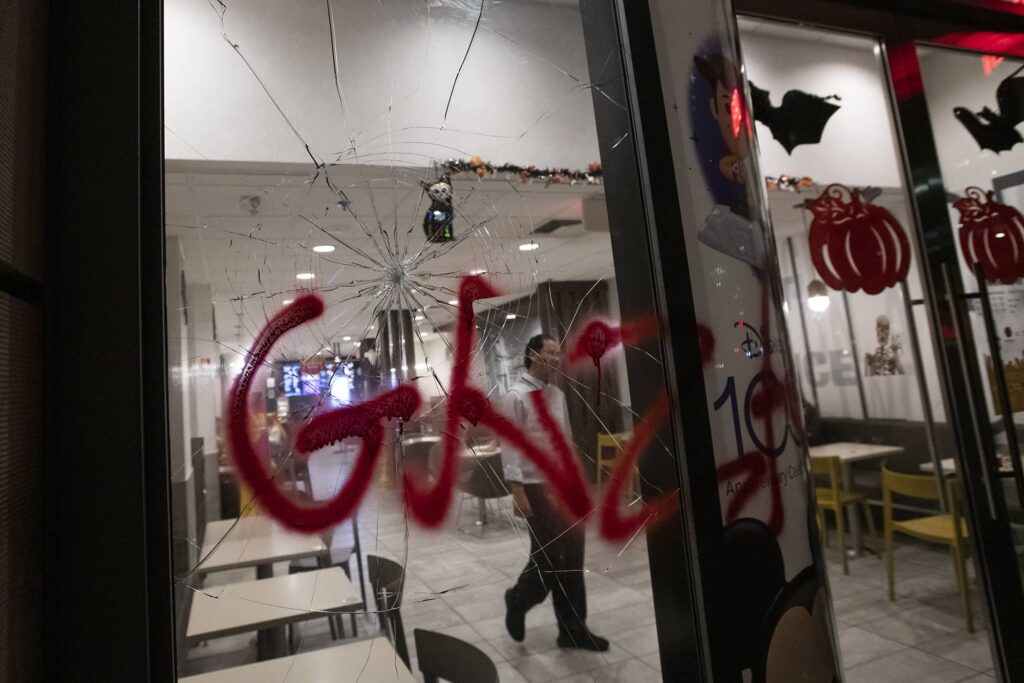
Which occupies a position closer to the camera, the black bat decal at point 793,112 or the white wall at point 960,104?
the white wall at point 960,104

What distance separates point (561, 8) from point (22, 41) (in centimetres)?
95

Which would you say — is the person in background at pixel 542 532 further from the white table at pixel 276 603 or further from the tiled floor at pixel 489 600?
the white table at pixel 276 603

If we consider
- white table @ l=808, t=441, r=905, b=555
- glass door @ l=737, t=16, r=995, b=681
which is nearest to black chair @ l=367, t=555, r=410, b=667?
glass door @ l=737, t=16, r=995, b=681

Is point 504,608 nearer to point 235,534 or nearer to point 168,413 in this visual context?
point 235,534

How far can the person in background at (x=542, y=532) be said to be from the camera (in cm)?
115

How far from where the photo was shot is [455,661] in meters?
1.15

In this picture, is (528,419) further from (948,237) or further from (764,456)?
(948,237)

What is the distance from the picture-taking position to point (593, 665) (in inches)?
46.3

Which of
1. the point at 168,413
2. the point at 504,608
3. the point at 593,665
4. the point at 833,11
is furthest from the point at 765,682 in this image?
the point at 833,11

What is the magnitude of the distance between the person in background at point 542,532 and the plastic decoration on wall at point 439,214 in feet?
0.84

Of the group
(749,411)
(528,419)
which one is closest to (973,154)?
(749,411)

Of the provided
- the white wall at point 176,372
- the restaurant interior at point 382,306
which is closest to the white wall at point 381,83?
the restaurant interior at point 382,306

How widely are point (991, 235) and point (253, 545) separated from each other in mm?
2600

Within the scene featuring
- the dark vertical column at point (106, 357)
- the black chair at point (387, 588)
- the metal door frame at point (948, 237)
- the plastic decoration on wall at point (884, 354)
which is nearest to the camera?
the dark vertical column at point (106, 357)
